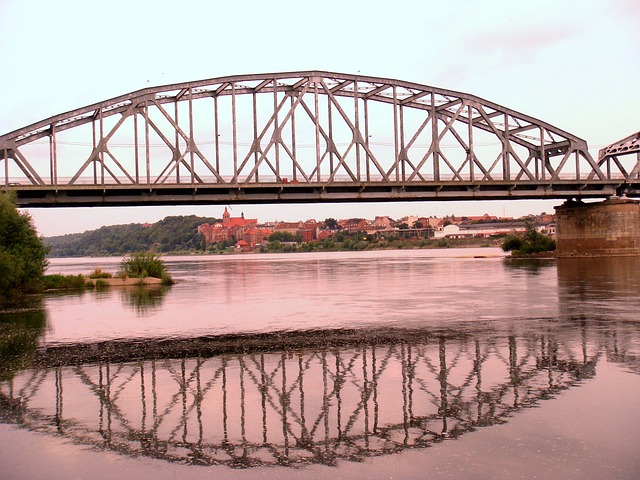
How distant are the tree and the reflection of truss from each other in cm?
2544

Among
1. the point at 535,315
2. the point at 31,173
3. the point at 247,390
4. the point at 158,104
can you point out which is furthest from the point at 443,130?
the point at 247,390

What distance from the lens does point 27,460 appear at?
8117mm

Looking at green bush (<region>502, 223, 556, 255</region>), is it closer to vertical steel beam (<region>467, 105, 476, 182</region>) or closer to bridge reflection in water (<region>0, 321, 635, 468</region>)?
vertical steel beam (<region>467, 105, 476, 182</region>)

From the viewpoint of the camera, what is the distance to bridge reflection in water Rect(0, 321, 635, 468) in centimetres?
863

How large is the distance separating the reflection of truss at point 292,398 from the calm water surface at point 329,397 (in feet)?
0.12

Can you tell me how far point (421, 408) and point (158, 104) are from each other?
6294 cm

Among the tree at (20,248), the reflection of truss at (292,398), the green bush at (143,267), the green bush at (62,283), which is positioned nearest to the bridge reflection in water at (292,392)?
the reflection of truss at (292,398)

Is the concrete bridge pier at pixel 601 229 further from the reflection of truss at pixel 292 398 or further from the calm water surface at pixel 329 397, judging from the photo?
the reflection of truss at pixel 292 398

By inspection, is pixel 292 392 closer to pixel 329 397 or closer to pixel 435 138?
pixel 329 397

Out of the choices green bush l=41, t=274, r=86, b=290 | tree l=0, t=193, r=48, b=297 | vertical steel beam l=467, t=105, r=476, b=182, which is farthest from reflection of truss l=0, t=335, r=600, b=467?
vertical steel beam l=467, t=105, r=476, b=182

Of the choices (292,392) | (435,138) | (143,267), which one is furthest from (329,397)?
(435,138)

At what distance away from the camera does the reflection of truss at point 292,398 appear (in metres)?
8.56

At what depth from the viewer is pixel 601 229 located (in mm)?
78562

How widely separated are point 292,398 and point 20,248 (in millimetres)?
32672
